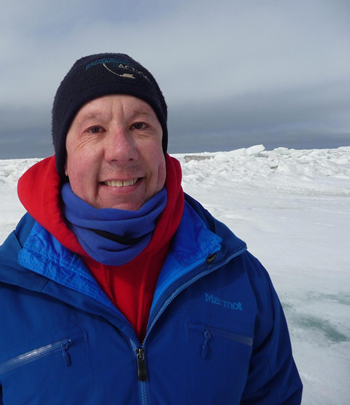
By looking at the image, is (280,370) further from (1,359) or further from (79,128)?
(79,128)

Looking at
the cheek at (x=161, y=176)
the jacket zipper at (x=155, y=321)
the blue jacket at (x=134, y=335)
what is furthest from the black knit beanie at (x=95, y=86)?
the jacket zipper at (x=155, y=321)

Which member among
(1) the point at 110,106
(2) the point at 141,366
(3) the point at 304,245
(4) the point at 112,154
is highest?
(1) the point at 110,106

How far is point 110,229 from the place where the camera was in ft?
3.35

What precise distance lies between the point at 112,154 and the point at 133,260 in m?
0.40

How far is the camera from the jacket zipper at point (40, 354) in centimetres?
90

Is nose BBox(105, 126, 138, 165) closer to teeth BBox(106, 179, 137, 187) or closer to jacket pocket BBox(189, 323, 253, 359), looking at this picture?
teeth BBox(106, 179, 137, 187)

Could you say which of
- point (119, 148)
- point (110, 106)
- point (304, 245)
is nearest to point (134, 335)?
point (119, 148)

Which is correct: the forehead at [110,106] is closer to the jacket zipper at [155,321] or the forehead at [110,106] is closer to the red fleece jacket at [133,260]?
the red fleece jacket at [133,260]

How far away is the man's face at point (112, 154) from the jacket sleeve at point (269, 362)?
1.93 ft

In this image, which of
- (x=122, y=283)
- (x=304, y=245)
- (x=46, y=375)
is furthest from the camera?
(x=304, y=245)

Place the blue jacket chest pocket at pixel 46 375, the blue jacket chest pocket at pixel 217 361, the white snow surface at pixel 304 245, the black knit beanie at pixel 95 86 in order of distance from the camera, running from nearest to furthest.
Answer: the blue jacket chest pocket at pixel 46 375 → the blue jacket chest pocket at pixel 217 361 → the black knit beanie at pixel 95 86 → the white snow surface at pixel 304 245

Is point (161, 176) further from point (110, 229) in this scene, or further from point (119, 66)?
point (119, 66)

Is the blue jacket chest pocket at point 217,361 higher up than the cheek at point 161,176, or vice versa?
the cheek at point 161,176

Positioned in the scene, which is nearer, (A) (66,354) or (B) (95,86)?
(A) (66,354)
